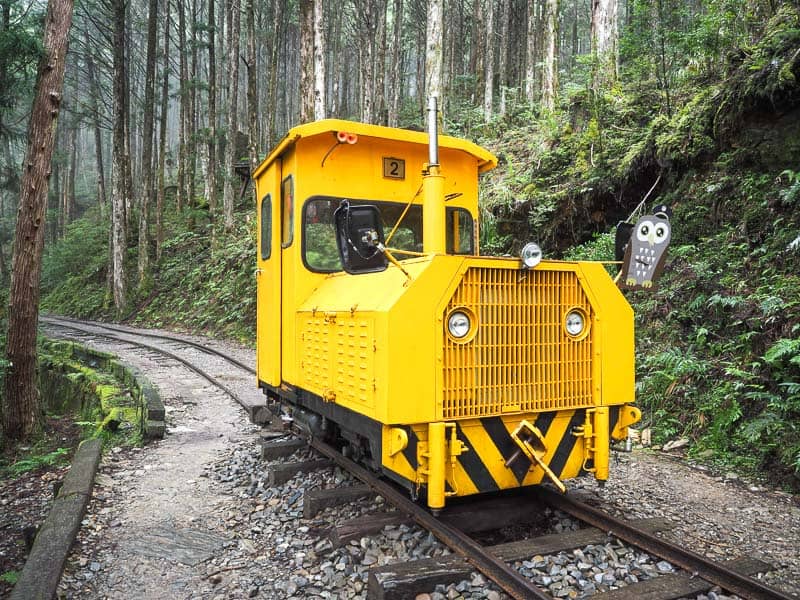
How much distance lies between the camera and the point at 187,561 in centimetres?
399

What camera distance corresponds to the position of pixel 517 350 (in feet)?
12.2

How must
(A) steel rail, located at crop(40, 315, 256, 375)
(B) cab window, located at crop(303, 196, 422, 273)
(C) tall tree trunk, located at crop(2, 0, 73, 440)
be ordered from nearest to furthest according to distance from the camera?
(B) cab window, located at crop(303, 196, 422, 273) → (C) tall tree trunk, located at crop(2, 0, 73, 440) → (A) steel rail, located at crop(40, 315, 256, 375)

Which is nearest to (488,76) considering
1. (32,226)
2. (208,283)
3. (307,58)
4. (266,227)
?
(307,58)

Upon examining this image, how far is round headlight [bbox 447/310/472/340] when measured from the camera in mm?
3502

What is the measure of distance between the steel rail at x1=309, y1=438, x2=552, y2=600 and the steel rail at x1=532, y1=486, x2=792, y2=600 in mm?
845

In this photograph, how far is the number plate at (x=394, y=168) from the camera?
17.0ft

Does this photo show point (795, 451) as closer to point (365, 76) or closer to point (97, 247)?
point (365, 76)

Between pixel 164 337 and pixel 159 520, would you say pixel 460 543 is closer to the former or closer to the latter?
pixel 159 520

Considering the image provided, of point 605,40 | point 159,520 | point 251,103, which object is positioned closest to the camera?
point 159,520

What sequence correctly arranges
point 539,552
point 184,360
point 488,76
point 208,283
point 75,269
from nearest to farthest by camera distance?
1. point 539,552
2. point 184,360
3. point 208,283
4. point 488,76
5. point 75,269

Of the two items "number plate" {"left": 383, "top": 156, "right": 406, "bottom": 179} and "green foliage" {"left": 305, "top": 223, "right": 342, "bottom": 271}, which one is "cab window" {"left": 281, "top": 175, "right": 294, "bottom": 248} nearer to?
"green foliage" {"left": 305, "top": 223, "right": 342, "bottom": 271}

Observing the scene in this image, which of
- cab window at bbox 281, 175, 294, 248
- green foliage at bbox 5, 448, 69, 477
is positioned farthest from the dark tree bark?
cab window at bbox 281, 175, 294, 248

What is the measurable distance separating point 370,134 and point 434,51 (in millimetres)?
7602

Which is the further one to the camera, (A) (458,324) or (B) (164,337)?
(B) (164,337)
